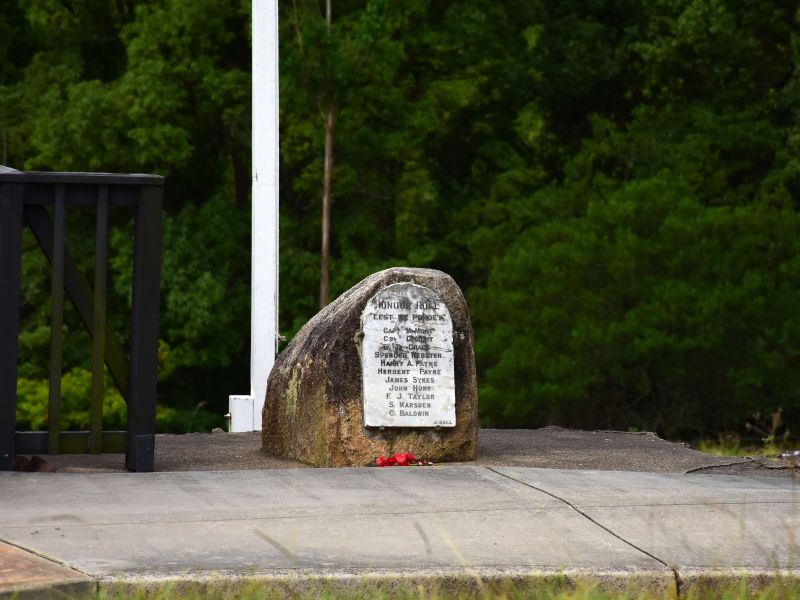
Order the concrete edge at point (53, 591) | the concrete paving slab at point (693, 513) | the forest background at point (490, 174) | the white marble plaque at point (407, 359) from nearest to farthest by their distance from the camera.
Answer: the concrete edge at point (53, 591), the concrete paving slab at point (693, 513), the white marble plaque at point (407, 359), the forest background at point (490, 174)

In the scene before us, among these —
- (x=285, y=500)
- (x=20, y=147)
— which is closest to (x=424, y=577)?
(x=285, y=500)

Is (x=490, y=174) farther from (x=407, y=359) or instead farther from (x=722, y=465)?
(x=407, y=359)

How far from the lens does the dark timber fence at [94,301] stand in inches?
323

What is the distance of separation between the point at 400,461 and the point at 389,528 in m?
2.55

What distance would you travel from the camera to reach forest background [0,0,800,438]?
20.8 meters

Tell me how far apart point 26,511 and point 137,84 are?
2139 cm

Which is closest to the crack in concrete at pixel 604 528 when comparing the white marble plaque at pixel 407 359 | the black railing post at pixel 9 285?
the white marble plaque at pixel 407 359

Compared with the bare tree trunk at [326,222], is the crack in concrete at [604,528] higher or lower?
lower

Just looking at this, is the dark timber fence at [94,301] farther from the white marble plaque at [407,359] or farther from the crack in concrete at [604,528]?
the crack in concrete at [604,528]

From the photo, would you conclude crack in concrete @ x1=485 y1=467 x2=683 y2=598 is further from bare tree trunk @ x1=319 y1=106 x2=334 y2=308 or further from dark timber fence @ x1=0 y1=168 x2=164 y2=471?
bare tree trunk @ x1=319 y1=106 x2=334 y2=308

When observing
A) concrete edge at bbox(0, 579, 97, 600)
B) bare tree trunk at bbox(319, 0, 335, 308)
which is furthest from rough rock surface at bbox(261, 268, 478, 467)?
bare tree trunk at bbox(319, 0, 335, 308)

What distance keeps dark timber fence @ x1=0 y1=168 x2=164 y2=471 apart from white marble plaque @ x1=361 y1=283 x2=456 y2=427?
1.30 metres

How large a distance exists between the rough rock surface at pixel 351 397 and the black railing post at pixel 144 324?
108 cm

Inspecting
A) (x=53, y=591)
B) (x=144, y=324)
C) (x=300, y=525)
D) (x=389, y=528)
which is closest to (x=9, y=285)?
(x=144, y=324)
